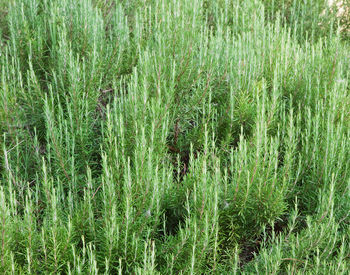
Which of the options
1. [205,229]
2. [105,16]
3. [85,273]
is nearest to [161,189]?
[205,229]

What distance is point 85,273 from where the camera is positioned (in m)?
1.94

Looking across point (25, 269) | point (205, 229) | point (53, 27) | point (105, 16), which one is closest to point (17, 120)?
point (53, 27)

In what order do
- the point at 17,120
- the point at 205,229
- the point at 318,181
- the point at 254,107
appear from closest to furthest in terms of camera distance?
1. the point at 205,229
2. the point at 318,181
3. the point at 17,120
4. the point at 254,107

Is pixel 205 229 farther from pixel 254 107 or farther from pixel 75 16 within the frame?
pixel 75 16

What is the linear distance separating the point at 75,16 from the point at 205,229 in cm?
236

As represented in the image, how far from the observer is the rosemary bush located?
6.40 ft

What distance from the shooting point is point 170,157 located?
2852 millimetres

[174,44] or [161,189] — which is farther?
[174,44]

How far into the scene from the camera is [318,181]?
7.96ft

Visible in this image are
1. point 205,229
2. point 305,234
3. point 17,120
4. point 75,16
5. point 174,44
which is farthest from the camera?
point 75,16

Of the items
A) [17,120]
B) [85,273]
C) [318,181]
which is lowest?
[85,273]

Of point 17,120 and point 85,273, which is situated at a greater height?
point 17,120

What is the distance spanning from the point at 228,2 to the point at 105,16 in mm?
1353

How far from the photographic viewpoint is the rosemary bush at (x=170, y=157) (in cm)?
195
